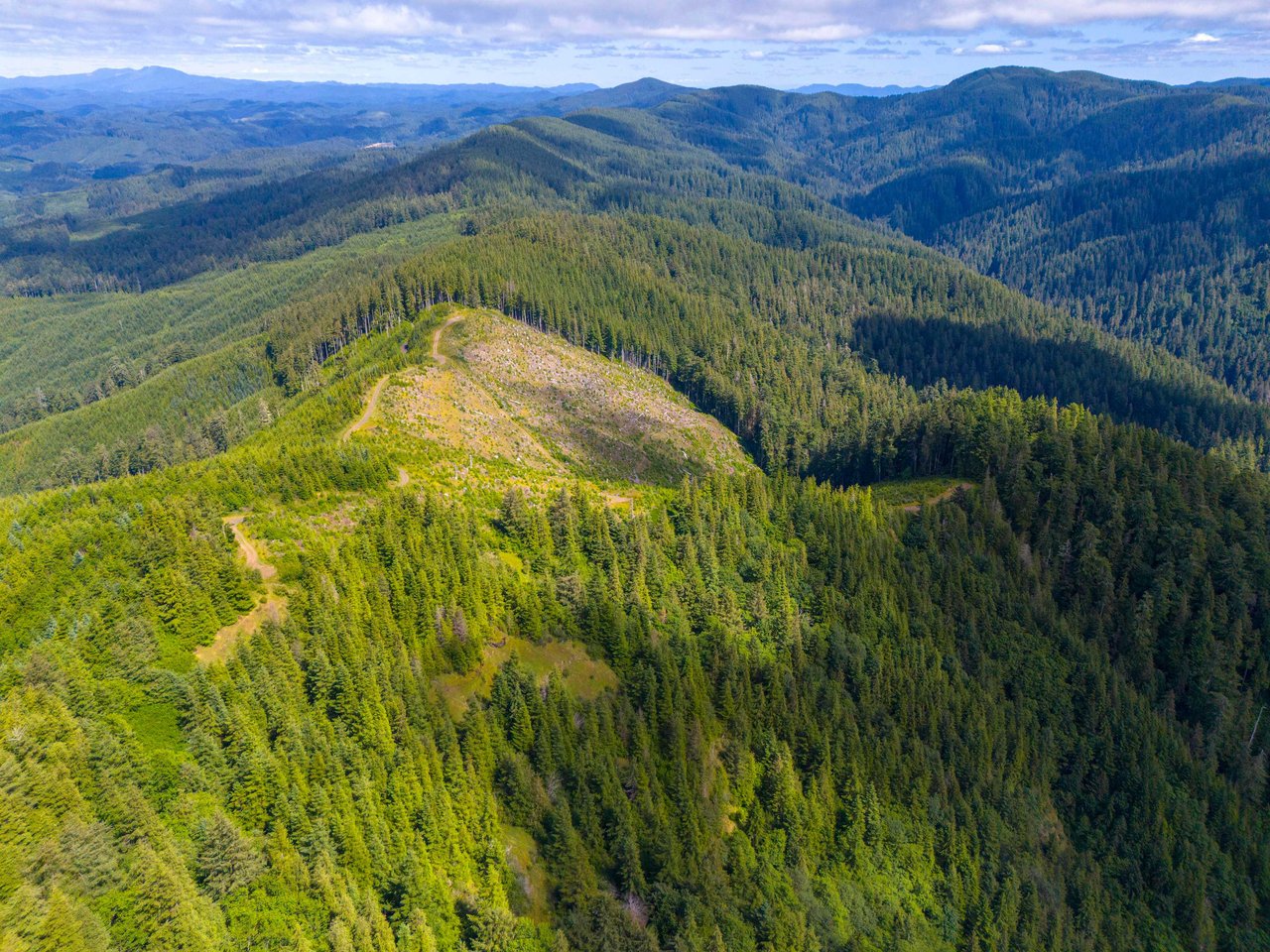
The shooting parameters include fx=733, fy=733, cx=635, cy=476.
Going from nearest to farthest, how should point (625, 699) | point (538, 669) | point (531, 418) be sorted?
point (625, 699) < point (538, 669) < point (531, 418)

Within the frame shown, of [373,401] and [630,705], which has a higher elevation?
[373,401]

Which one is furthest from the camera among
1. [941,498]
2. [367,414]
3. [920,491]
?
[920,491]

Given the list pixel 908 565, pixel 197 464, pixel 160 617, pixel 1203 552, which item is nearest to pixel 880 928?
pixel 908 565

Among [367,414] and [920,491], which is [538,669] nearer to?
[367,414]

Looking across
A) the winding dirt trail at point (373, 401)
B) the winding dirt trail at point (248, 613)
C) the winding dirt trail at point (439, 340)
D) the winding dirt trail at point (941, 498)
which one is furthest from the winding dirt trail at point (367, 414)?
the winding dirt trail at point (941, 498)

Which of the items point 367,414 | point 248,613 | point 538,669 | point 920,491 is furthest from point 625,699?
point 920,491

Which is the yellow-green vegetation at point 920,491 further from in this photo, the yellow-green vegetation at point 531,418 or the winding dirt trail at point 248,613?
the winding dirt trail at point 248,613

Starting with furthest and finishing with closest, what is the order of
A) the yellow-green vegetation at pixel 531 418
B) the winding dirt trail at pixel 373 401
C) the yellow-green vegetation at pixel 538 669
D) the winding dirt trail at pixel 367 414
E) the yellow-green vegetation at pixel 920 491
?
1. the yellow-green vegetation at pixel 920 491
2. the yellow-green vegetation at pixel 531 418
3. the winding dirt trail at pixel 373 401
4. the winding dirt trail at pixel 367 414
5. the yellow-green vegetation at pixel 538 669
